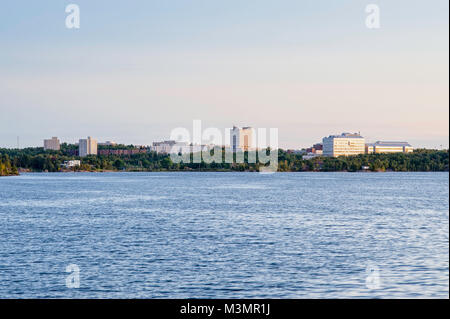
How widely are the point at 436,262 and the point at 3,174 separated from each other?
587 ft

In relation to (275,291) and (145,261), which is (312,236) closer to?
(145,261)

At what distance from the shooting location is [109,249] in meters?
29.6

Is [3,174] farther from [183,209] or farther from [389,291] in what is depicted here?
[389,291]

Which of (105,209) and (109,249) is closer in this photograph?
(109,249)

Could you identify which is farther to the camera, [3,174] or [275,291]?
[3,174]

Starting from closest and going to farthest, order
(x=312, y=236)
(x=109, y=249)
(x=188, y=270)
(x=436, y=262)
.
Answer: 1. (x=188, y=270)
2. (x=436, y=262)
3. (x=109, y=249)
4. (x=312, y=236)

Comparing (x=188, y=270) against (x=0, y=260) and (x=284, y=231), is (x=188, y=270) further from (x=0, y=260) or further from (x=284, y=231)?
(x=284, y=231)

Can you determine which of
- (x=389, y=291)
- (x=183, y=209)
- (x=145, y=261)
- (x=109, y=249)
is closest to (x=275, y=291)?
(x=389, y=291)

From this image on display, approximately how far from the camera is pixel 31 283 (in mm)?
20969

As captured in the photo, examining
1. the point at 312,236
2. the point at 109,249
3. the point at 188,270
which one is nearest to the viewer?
the point at 188,270

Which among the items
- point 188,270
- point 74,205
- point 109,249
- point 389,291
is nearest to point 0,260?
point 109,249

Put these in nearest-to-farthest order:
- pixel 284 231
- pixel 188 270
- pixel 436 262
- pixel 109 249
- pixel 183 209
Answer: pixel 188 270
pixel 436 262
pixel 109 249
pixel 284 231
pixel 183 209

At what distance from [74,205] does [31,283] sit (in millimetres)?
41985

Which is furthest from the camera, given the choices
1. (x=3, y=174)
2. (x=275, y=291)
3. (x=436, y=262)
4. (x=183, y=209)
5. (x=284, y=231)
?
(x=3, y=174)
